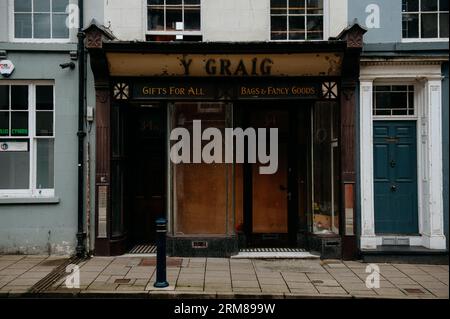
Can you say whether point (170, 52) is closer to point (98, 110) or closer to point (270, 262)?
point (98, 110)

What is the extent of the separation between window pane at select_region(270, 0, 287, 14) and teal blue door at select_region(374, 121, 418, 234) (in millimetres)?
3485

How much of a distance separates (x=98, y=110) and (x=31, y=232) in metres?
2.95

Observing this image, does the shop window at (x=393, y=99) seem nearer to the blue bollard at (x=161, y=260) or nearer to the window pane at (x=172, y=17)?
the window pane at (x=172, y=17)

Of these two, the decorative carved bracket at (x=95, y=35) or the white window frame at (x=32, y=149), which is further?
the white window frame at (x=32, y=149)

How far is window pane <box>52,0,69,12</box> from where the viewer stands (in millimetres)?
10508

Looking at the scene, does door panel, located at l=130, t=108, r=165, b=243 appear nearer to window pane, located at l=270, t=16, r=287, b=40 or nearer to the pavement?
the pavement

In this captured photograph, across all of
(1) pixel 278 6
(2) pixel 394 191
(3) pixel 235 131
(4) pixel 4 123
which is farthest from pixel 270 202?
(4) pixel 4 123

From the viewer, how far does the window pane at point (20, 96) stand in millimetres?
10453

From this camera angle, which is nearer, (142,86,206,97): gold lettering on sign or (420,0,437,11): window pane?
(142,86,206,97): gold lettering on sign

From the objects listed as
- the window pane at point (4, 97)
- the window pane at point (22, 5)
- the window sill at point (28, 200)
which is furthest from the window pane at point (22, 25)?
the window sill at point (28, 200)

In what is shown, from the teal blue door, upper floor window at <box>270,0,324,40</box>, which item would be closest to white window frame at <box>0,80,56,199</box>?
upper floor window at <box>270,0,324,40</box>

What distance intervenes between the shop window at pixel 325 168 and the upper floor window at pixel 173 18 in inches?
131

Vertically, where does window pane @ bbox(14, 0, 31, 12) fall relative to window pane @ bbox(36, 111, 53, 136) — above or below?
above

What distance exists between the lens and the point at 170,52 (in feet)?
31.7
